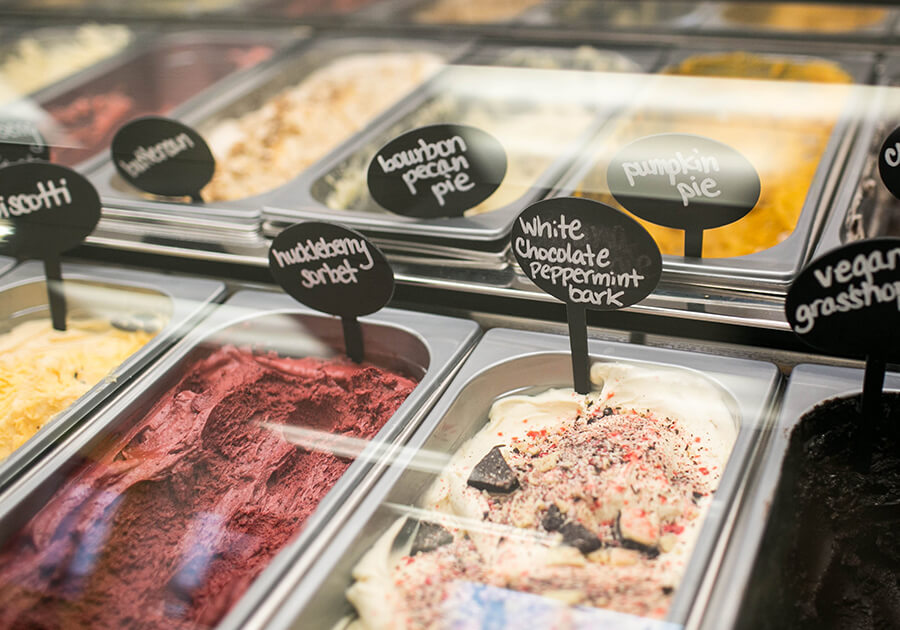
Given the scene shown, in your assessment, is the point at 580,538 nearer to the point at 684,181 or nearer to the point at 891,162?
the point at 684,181

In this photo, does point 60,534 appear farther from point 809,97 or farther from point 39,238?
point 809,97

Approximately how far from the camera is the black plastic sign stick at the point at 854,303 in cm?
112

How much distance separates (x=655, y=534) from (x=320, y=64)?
2.35 m

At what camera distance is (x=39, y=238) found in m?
1.73

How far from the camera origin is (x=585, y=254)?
1309 millimetres

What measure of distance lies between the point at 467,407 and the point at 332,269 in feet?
1.21

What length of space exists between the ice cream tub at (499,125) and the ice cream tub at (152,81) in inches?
33.0

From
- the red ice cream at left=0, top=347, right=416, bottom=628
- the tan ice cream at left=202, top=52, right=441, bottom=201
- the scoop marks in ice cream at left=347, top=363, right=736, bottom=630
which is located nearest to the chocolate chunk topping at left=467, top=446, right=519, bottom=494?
the scoop marks in ice cream at left=347, top=363, right=736, bottom=630

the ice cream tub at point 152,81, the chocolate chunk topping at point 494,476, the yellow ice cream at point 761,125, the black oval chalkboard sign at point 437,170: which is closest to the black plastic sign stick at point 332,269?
the black oval chalkboard sign at point 437,170

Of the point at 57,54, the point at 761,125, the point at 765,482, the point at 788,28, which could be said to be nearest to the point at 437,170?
the point at 765,482

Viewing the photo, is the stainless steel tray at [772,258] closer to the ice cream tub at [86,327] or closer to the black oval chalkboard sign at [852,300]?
the black oval chalkboard sign at [852,300]

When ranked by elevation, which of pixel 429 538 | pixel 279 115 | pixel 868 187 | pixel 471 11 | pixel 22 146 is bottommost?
pixel 429 538

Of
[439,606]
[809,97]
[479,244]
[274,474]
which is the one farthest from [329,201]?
[809,97]

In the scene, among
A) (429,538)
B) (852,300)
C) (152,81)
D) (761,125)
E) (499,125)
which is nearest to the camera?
(852,300)
